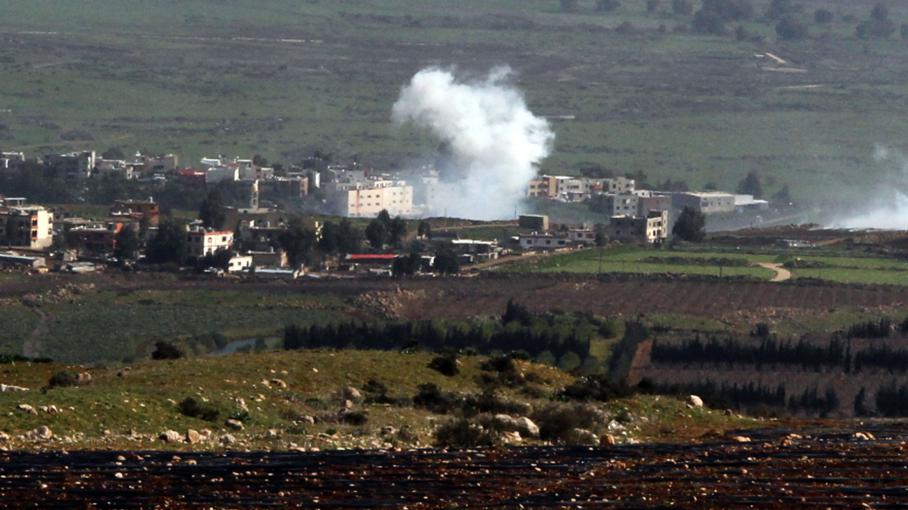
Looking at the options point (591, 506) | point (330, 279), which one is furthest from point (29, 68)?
point (591, 506)

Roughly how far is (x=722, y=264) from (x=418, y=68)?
64078 mm

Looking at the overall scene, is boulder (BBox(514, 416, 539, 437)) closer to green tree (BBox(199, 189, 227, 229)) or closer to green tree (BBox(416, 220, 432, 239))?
green tree (BBox(199, 189, 227, 229))

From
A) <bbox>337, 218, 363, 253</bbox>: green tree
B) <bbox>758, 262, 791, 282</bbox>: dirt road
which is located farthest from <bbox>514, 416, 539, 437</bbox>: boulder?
<bbox>337, 218, 363, 253</bbox>: green tree

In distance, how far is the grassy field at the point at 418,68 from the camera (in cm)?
10156

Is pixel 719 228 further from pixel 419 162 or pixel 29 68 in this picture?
pixel 29 68

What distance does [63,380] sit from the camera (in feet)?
81.8

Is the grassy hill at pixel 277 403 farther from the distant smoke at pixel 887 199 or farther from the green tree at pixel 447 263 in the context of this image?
the distant smoke at pixel 887 199

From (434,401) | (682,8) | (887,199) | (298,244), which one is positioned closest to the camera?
(434,401)

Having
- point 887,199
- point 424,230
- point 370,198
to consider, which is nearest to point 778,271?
point 424,230

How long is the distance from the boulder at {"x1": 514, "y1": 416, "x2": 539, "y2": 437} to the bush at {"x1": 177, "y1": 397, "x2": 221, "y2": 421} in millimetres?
2729

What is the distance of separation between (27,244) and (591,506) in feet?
148

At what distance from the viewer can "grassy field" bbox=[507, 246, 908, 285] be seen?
56.1 m

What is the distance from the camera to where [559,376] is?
2884 centimetres

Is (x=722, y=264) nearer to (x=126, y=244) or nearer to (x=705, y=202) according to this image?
(x=126, y=244)
